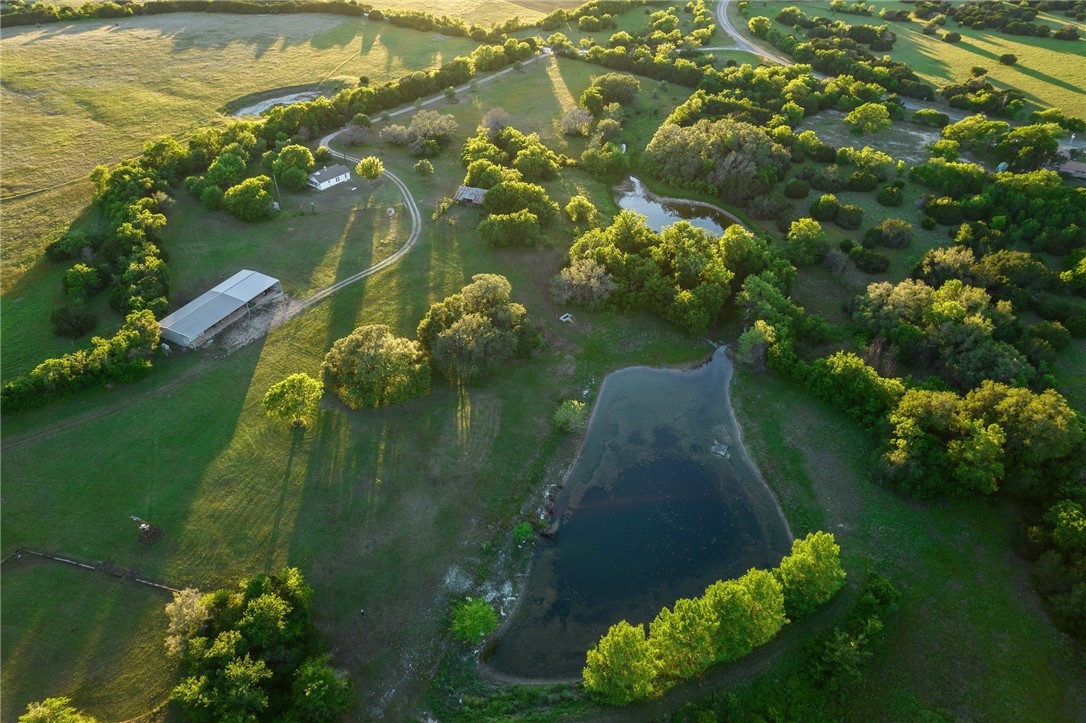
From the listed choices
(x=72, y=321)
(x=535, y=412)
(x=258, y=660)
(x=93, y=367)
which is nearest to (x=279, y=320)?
(x=93, y=367)

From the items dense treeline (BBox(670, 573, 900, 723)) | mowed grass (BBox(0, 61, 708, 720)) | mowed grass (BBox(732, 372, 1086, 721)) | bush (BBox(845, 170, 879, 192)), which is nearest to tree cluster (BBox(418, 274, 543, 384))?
mowed grass (BBox(0, 61, 708, 720))

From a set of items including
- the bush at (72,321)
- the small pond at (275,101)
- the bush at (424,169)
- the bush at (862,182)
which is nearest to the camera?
the bush at (72,321)

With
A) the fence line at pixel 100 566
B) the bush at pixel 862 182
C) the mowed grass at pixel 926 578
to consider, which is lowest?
the mowed grass at pixel 926 578

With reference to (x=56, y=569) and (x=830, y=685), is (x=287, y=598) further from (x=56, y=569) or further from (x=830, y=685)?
(x=830, y=685)

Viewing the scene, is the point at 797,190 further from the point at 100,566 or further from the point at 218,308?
the point at 100,566

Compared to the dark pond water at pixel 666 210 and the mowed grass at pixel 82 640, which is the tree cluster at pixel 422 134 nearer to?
the dark pond water at pixel 666 210

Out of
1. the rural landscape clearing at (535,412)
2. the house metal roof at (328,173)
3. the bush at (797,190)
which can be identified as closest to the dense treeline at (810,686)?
the rural landscape clearing at (535,412)
